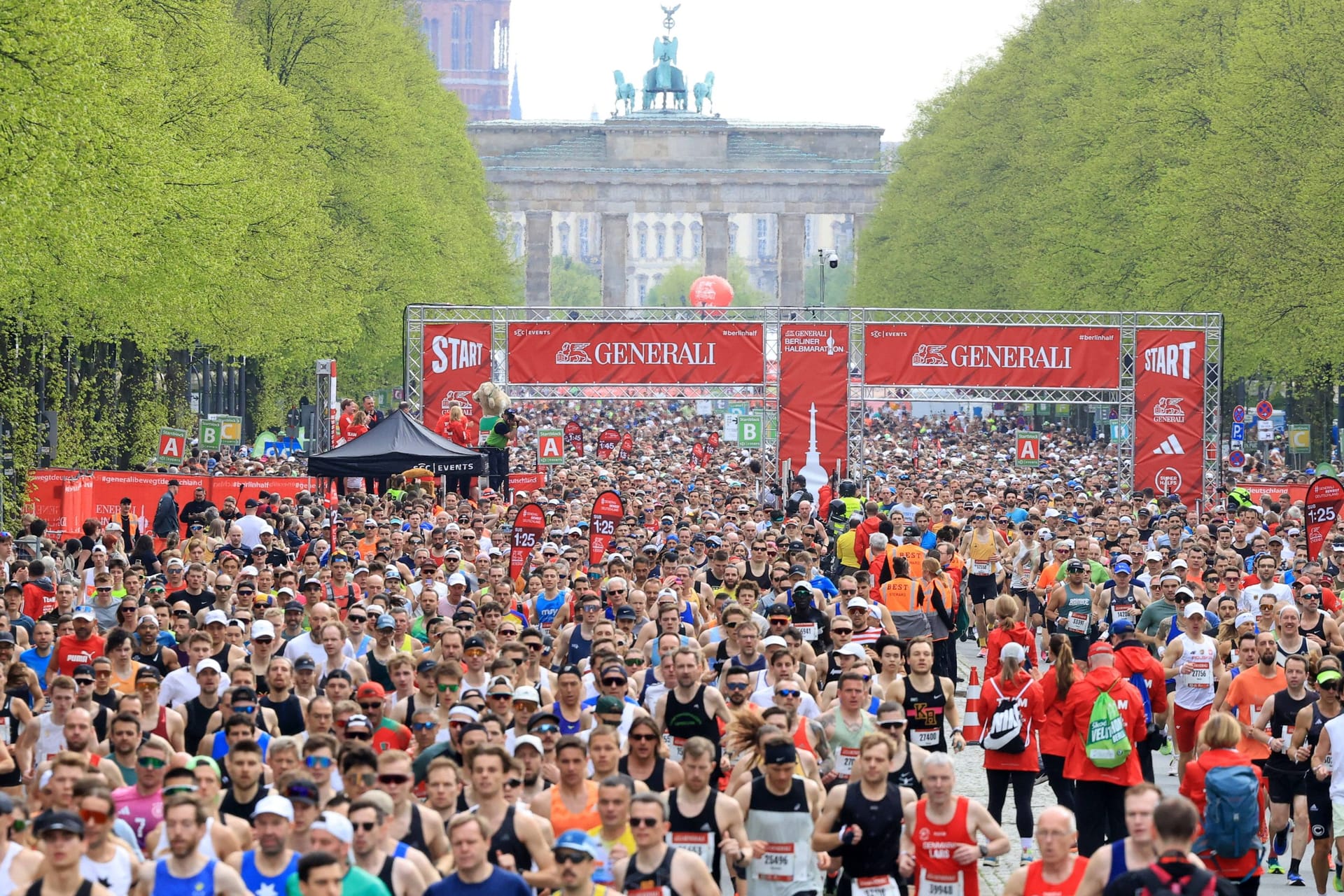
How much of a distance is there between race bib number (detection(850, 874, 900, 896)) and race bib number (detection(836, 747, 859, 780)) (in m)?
2.11

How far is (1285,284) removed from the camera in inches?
1564

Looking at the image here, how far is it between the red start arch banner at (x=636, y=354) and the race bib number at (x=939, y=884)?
1049 inches

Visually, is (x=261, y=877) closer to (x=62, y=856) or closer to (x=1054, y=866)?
(x=62, y=856)

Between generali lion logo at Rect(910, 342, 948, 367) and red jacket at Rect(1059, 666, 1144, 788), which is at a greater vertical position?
generali lion logo at Rect(910, 342, 948, 367)

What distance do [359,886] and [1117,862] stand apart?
2992 mm

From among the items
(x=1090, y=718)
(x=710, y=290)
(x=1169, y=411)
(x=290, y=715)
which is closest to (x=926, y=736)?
(x=1090, y=718)

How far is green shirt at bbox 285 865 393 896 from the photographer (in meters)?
8.85

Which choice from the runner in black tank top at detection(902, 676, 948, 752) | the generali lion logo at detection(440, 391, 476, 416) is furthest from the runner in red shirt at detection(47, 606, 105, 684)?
the generali lion logo at detection(440, 391, 476, 416)

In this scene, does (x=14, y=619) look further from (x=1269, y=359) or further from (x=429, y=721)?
(x=1269, y=359)

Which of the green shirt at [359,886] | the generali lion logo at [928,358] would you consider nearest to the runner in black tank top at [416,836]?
the green shirt at [359,886]

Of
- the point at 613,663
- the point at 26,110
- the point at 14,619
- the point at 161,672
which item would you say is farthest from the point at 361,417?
the point at 613,663

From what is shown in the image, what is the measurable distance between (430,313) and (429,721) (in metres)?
44.0

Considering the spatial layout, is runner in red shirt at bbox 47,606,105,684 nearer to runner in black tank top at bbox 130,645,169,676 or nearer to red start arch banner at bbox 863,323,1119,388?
runner in black tank top at bbox 130,645,169,676

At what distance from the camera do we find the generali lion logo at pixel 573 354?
36875 mm
